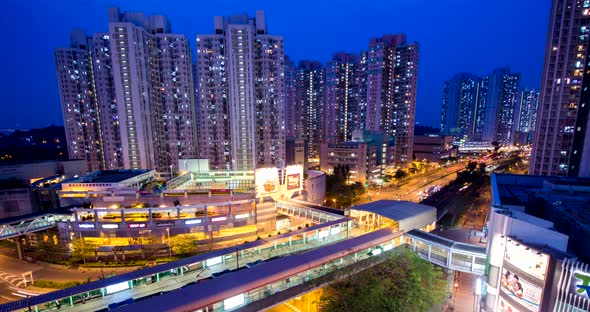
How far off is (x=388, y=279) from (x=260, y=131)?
168 feet

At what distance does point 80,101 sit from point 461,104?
186 metres

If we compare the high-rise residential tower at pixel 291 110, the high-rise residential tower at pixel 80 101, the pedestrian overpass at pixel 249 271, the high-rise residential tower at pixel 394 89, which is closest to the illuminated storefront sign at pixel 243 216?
the pedestrian overpass at pixel 249 271

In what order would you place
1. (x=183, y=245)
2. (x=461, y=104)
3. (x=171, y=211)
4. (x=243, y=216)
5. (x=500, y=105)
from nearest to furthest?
(x=183, y=245) → (x=171, y=211) → (x=243, y=216) → (x=500, y=105) → (x=461, y=104)

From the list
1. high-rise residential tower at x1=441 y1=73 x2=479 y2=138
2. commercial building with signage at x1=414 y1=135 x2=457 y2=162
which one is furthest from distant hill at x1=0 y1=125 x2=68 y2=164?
high-rise residential tower at x1=441 y1=73 x2=479 y2=138

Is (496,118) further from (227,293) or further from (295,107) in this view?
(227,293)

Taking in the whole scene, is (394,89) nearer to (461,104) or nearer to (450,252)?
(450,252)

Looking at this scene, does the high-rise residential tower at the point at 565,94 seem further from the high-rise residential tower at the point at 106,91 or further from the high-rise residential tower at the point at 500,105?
the high-rise residential tower at the point at 500,105

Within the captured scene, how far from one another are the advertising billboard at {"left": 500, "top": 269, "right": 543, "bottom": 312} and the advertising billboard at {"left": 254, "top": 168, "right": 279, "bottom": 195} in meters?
24.9

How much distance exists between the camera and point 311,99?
110812 millimetres

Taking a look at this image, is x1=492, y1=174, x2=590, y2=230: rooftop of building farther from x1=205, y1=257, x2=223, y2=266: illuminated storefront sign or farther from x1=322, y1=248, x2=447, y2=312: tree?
x1=205, y1=257, x2=223, y2=266: illuminated storefront sign

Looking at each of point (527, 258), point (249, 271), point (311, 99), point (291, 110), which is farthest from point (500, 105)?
point (249, 271)

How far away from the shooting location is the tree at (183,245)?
2900 cm

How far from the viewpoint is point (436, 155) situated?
92.7 meters

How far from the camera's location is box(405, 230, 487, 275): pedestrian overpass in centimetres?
1869
